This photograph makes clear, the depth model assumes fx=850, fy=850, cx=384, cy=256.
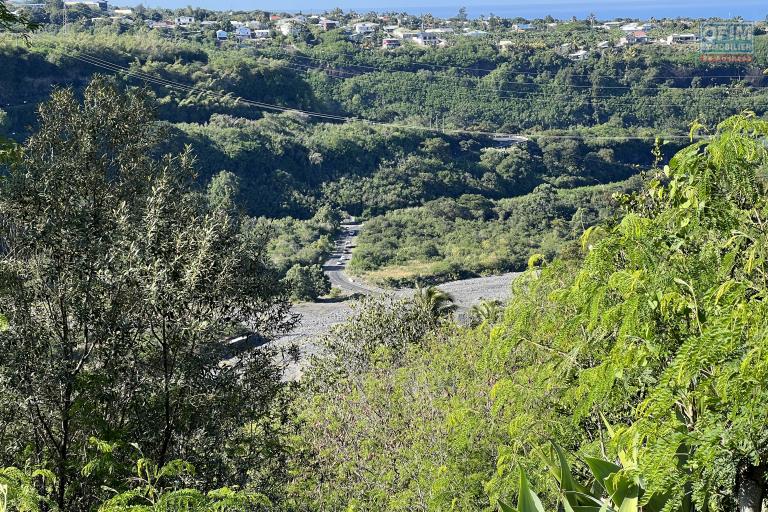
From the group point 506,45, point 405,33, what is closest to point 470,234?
point 506,45

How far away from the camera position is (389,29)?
331 feet

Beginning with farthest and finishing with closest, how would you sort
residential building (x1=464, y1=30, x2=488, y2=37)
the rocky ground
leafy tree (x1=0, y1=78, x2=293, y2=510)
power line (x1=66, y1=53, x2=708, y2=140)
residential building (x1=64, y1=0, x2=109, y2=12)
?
residential building (x1=464, y1=30, x2=488, y2=37)
residential building (x1=64, y1=0, x2=109, y2=12)
power line (x1=66, y1=53, x2=708, y2=140)
the rocky ground
leafy tree (x1=0, y1=78, x2=293, y2=510)

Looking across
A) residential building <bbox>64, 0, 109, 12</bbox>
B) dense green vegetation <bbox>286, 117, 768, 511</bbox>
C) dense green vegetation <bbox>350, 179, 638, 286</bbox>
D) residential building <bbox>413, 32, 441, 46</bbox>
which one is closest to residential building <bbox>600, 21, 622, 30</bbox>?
residential building <bbox>413, 32, 441, 46</bbox>

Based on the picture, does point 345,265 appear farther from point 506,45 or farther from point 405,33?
point 405,33

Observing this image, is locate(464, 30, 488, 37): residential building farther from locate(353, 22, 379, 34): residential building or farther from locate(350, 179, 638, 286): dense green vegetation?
locate(350, 179, 638, 286): dense green vegetation

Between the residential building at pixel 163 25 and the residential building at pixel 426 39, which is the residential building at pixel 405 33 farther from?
the residential building at pixel 163 25

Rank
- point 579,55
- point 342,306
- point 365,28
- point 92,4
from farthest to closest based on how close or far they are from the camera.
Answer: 1. point 365,28
2. point 92,4
3. point 579,55
4. point 342,306

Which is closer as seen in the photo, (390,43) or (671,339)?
(671,339)

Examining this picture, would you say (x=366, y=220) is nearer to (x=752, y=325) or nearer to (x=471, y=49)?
(x=471, y=49)

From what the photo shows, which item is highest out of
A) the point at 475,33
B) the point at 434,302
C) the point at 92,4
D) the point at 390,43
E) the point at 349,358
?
the point at 92,4

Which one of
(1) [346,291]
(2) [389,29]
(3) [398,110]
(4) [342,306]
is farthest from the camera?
(2) [389,29]

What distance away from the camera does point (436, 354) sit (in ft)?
35.3

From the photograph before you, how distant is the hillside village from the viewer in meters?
81.9

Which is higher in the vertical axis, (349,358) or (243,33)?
(243,33)
